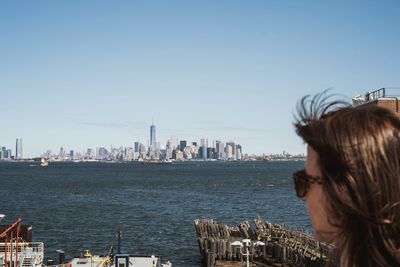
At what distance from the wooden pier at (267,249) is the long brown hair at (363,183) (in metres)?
27.3

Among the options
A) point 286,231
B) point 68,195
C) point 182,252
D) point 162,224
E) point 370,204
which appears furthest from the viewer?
point 68,195

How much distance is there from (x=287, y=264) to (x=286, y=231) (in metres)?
7.66

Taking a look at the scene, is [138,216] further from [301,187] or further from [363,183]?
[363,183]

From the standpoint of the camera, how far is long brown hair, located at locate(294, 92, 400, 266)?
5.65 ft

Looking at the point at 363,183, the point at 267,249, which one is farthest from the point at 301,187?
the point at 267,249

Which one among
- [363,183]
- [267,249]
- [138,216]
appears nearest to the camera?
[363,183]

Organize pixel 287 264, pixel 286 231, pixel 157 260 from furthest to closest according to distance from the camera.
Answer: pixel 286 231 < pixel 287 264 < pixel 157 260

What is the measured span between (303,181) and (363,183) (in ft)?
0.89

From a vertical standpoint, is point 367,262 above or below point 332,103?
below

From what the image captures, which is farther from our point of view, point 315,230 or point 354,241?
point 315,230

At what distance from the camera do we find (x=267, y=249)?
34.7 meters

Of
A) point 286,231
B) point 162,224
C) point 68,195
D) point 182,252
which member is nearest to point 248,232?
point 286,231

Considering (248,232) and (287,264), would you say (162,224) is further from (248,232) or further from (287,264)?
(287,264)

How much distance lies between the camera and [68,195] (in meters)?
107
